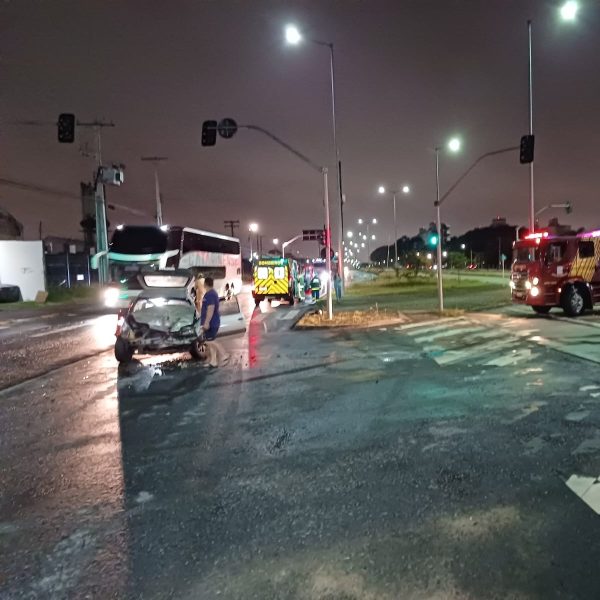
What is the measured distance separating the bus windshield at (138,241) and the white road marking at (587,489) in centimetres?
2429

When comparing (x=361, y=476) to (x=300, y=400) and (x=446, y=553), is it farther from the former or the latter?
(x=300, y=400)

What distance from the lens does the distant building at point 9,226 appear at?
71.5 metres

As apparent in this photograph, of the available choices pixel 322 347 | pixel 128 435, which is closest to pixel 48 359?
pixel 322 347

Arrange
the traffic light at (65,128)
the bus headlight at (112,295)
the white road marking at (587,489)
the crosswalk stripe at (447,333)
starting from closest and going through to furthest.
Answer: the white road marking at (587,489)
the crosswalk stripe at (447,333)
the traffic light at (65,128)
the bus headlight at (112,295)

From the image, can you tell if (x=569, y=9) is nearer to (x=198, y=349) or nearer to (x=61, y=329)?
(x=198, y=349)

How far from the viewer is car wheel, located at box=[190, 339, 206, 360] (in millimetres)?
11785

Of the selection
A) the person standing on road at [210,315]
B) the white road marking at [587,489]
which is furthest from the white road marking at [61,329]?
the white road marking at [587,489]

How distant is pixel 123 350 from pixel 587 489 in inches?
358

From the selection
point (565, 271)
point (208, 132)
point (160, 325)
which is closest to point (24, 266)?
point (208, 132)

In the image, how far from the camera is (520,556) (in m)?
3.72

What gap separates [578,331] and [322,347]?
22.5 ft

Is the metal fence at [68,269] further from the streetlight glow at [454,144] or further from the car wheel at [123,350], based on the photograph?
the car wheel at [123,350]

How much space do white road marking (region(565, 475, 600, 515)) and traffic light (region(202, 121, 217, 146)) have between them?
15350mm

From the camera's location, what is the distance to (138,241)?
27.2 metres
